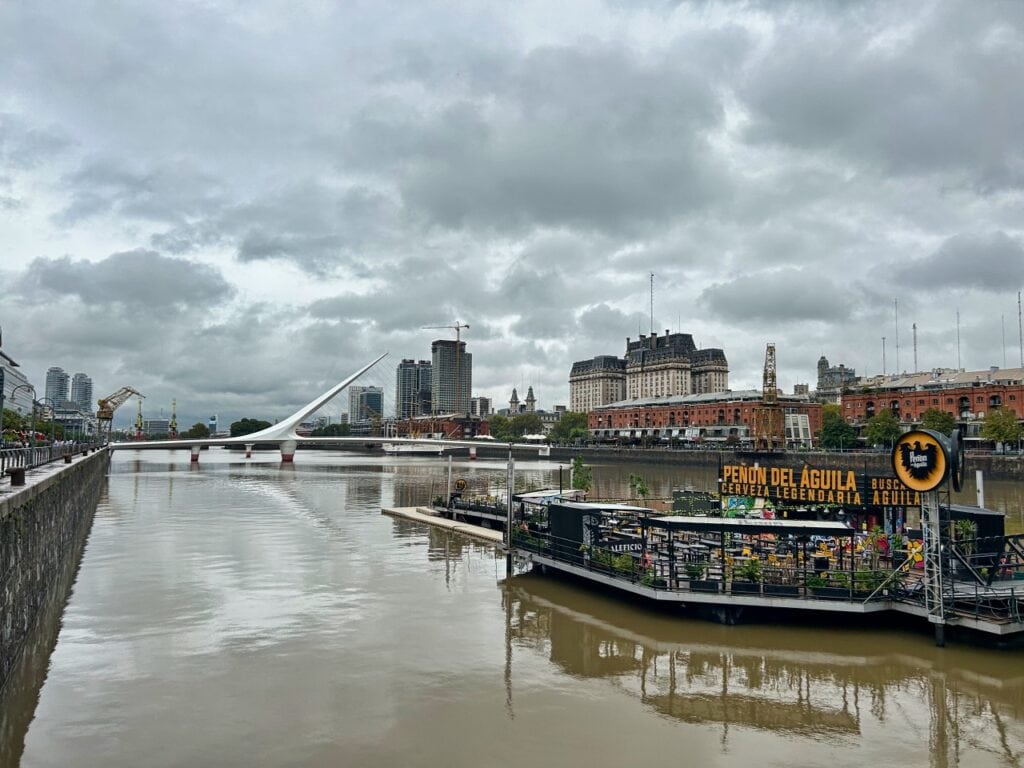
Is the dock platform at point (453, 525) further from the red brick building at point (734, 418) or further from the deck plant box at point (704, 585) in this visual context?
the red brick building at point (734, 418)

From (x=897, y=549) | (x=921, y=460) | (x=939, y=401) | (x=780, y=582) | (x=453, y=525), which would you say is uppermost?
(x=939, y=401)

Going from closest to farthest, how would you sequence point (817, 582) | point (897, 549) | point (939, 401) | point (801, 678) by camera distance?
point (801, 678) < point (817, 582) < point (897, 549) < point (939, 401)

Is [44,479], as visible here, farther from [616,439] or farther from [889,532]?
[616,439]

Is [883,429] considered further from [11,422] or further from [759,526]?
[11,422]

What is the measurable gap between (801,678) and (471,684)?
8515 mm

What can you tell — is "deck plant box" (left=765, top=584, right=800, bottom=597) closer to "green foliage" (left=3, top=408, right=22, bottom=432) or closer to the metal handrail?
the metal handrail

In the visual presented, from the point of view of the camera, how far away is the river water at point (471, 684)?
14797mm

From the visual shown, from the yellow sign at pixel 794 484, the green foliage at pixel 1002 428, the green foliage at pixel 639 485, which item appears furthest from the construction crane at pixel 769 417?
the yellow sign at pixel 794 484

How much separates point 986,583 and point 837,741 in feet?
29.9

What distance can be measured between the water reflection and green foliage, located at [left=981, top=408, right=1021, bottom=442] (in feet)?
322

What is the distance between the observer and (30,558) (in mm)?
19578

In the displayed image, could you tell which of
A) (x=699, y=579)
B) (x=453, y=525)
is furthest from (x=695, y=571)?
(x=453, y=525)

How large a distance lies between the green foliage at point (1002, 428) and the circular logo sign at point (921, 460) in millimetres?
98360

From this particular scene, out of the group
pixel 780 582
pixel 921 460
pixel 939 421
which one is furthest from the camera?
pixel 939 421
